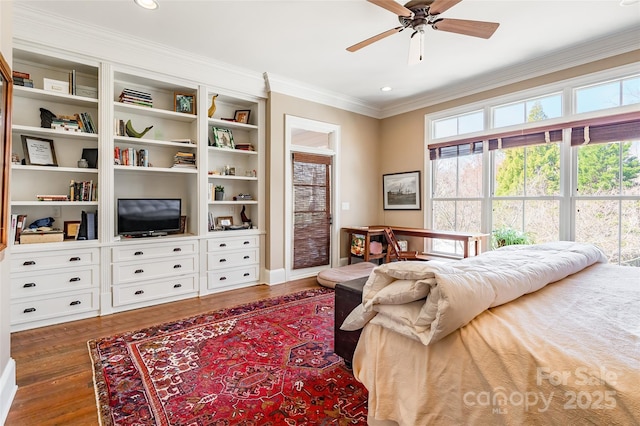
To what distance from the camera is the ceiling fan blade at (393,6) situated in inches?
82.9

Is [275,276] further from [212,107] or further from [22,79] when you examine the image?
[22,79]

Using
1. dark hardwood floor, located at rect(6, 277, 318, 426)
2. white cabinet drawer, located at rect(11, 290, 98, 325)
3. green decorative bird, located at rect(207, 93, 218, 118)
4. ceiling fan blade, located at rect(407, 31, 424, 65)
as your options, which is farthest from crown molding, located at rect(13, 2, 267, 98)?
dark hardwood floor, located at rect(6, 277, 318, 426)

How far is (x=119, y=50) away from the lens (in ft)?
10.1

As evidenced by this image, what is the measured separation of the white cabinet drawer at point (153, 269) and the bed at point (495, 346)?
8.63 feet

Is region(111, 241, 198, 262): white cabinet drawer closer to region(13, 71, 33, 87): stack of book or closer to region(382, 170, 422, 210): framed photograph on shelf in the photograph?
region(13, 71, 33, 87): stack of book

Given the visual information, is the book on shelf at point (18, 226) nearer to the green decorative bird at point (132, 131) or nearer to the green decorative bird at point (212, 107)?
the green decorative bird at point (132, 131)

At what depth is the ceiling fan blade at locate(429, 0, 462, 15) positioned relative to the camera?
2.07m

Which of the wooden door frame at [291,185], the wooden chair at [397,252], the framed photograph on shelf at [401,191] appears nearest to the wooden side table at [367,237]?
the wooden chair at [397,252]

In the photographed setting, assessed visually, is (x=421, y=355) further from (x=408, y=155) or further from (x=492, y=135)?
(x=408, y=155)

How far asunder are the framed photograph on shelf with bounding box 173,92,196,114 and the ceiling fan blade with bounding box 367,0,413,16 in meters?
2.48

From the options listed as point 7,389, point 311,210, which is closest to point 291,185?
point 311,210

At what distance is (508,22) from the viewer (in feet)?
9.15

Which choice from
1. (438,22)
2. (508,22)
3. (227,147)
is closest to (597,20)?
(508,22)

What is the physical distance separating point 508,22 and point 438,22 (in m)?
0.97
